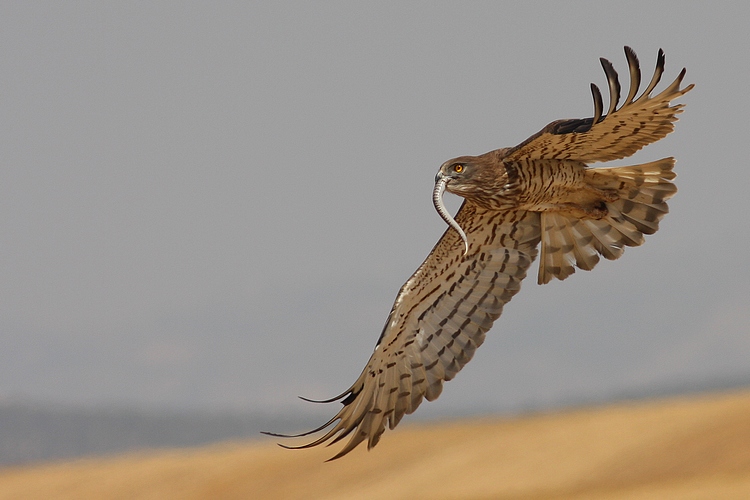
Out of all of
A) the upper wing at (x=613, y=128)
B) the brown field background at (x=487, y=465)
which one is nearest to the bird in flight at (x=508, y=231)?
the upper wing at (x=613, y=128)

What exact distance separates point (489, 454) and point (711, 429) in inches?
161

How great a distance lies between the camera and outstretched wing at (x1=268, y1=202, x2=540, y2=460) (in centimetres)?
935

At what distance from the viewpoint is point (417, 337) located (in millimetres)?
9523

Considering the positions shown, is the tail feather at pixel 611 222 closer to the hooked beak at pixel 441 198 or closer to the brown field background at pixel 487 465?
the hooked beak at pixel 441 198

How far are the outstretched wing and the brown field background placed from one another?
634 cm

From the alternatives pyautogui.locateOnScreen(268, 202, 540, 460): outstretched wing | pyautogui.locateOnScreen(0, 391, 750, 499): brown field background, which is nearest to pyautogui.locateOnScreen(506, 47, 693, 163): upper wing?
pyautogui.locateOnScreen(268, 202, 540, 460): outstretched wing

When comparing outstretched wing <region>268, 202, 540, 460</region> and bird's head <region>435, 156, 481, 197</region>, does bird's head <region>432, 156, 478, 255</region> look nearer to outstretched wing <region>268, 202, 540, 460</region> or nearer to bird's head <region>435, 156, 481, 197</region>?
bird's head <region>435, 156, 481, 197</region>

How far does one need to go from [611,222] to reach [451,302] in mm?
1641

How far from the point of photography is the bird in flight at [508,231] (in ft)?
26.5

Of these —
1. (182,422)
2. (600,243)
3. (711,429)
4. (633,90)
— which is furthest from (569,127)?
(182,422)

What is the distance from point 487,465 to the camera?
19000 mm

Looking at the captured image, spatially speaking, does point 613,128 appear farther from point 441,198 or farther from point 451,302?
point 451,302

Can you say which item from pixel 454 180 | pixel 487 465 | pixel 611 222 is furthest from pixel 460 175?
pixel 487 465

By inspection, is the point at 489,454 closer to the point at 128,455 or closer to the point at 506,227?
the point at 128,455
